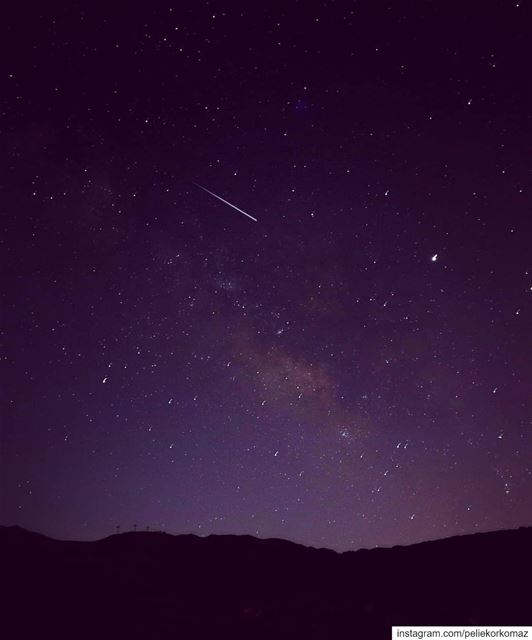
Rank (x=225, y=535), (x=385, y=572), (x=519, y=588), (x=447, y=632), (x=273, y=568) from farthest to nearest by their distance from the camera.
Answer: (x=225, y=535), (x=273, y=568), (x=385, y=572), (x=519, y=588), (x=447, y=632)

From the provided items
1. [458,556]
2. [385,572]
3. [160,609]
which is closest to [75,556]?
[160,609]

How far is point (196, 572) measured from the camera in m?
45.1

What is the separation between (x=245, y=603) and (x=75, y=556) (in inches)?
444

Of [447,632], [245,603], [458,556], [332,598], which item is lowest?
[458,556]

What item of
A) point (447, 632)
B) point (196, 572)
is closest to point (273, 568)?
point (196, 572)

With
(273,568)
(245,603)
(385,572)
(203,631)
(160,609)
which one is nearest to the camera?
(203,631)

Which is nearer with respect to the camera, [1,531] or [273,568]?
[1,531]

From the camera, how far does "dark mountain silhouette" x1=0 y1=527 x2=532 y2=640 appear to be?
22.7 metres

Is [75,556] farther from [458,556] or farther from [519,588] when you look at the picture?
[458,556]

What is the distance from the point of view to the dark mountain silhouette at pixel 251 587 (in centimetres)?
2267

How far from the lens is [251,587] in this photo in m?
40.5

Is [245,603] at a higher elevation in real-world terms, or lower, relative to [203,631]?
lower

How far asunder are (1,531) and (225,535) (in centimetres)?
3223

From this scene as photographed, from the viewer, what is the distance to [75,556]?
32.0 meters
